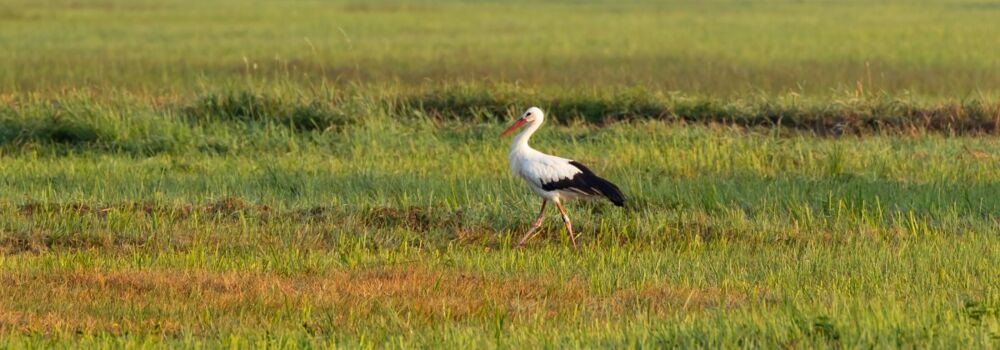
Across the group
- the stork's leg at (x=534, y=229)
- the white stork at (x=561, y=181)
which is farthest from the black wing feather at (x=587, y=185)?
the stork's leg at (x=534, y=229)

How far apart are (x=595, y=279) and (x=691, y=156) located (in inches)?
192

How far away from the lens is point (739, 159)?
37.9ft

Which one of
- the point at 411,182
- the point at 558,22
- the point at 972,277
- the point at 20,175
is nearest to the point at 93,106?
the point at 20,175

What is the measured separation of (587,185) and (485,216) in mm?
860

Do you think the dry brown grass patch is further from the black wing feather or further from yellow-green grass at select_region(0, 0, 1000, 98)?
yellow-green grass at select_region(0, 0, 1000, 98)

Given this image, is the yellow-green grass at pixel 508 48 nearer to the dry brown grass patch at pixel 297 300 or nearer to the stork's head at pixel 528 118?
the stork's head at pixel 528 118

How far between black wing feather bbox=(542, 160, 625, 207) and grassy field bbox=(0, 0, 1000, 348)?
358mm

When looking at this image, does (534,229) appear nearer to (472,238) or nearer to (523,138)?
(472,238)

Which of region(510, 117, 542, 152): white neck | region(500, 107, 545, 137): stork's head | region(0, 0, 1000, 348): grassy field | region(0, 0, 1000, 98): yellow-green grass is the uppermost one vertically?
region(500, 107, 545, 137): stork's head

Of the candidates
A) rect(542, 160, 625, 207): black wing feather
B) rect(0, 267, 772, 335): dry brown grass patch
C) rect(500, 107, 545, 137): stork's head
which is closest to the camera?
rect(0, 267, 772, 335): dry brown grass patch

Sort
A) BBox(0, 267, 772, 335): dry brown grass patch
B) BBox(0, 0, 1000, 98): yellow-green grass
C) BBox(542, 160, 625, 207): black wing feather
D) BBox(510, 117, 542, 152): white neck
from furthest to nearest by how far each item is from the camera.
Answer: BBox(0, 0, 1000, 98): yellow-green grass < BBox(510, 117, 542, 152): white neck < BBox(542, 160, 625, 207): black wing feather < BBox(0, 267, 772, 335): dry brown grass patch

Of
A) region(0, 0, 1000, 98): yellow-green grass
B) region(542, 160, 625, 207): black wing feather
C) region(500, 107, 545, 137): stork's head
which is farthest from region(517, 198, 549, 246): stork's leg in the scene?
region(0, 0, 1000, 98): yellow-green grass

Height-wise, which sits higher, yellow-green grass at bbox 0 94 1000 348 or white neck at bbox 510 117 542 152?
white neck at bbox 510 117 542 152

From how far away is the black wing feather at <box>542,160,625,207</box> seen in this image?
8242 millimetres
